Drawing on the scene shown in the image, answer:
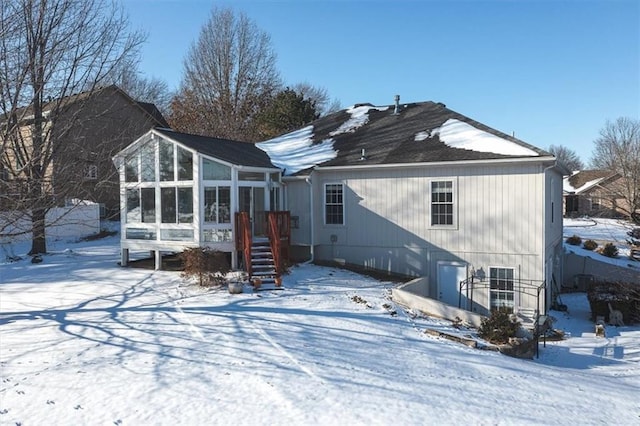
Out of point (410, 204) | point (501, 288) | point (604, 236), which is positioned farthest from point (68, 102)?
point (604, 236)

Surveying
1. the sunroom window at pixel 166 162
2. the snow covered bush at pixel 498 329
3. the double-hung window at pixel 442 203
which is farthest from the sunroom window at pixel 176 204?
the snow covered bush at pixel 498 329

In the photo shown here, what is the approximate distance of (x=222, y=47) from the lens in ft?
113

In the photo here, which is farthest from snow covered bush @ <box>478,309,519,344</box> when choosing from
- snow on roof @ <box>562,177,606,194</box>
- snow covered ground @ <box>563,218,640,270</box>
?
snow on roof @ <box>562,177,606,194</box>

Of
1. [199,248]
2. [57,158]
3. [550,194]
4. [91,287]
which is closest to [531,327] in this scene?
[550,194]

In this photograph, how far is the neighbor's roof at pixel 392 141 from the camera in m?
14.8

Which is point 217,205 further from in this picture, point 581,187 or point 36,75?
point 581,187

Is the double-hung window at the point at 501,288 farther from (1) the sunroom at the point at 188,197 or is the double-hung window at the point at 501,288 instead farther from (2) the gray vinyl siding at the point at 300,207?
(1) the sunroom at the point at 188,197

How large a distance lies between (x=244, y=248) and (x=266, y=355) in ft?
21.7

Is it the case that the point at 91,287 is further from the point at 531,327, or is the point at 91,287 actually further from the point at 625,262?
the point at 625,262

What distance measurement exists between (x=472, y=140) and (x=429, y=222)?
2966mm

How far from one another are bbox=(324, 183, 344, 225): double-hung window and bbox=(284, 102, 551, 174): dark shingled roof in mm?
840

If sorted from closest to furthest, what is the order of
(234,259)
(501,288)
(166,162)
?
(501,288) < (234,259) < (166,162)

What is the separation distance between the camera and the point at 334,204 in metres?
16.7

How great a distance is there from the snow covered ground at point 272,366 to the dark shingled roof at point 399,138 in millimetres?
5197
